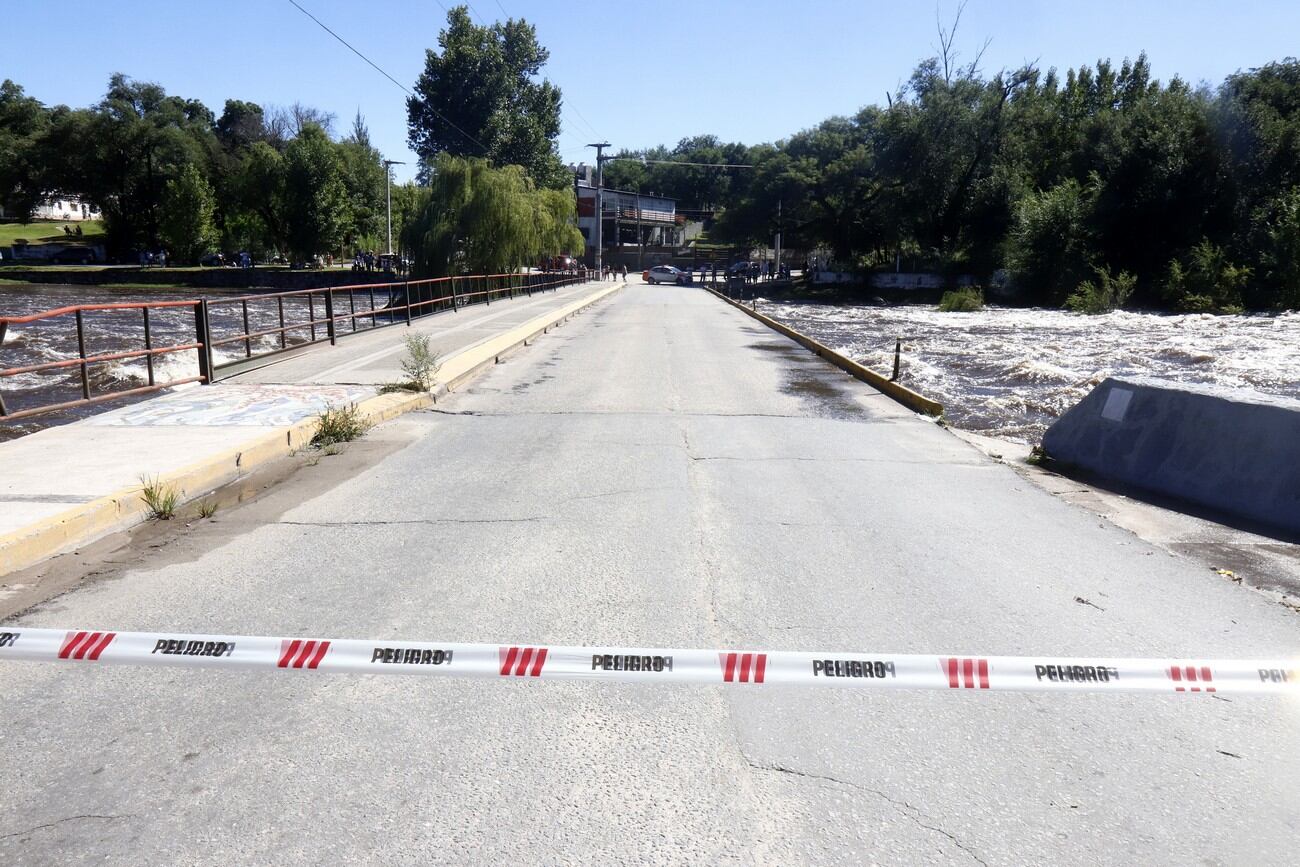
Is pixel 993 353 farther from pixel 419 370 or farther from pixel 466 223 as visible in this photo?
pixel 466 223

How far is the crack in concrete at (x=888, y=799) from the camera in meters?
3.01

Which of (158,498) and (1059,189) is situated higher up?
(1059,189)

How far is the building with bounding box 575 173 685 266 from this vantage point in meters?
114

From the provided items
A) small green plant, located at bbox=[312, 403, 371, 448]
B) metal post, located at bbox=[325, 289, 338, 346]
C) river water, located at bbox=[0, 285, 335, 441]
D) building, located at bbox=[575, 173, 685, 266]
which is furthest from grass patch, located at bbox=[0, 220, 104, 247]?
small green plant, located at bbox=[312, 403, 371, 448]

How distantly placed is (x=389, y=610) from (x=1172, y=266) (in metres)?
49.7

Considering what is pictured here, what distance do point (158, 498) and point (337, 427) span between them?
3154 millimetres

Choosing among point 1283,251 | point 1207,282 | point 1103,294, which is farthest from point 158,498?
point 1283,251

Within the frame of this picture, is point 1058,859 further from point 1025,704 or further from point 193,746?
point 193,746

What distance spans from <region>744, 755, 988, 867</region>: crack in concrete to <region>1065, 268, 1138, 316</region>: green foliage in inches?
1713

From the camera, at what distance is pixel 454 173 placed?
42.9 metres

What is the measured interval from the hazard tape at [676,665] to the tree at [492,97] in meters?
80.5

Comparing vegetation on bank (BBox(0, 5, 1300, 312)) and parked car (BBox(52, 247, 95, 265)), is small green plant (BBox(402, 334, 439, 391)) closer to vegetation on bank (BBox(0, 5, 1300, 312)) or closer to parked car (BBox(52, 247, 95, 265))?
vegetation on bank (BBox(0, 5, 1300, 312))

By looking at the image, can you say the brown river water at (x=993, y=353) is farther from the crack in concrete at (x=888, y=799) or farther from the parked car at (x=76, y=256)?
the parked car at (x=76, y=256)

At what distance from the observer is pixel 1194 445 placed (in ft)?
27.4
